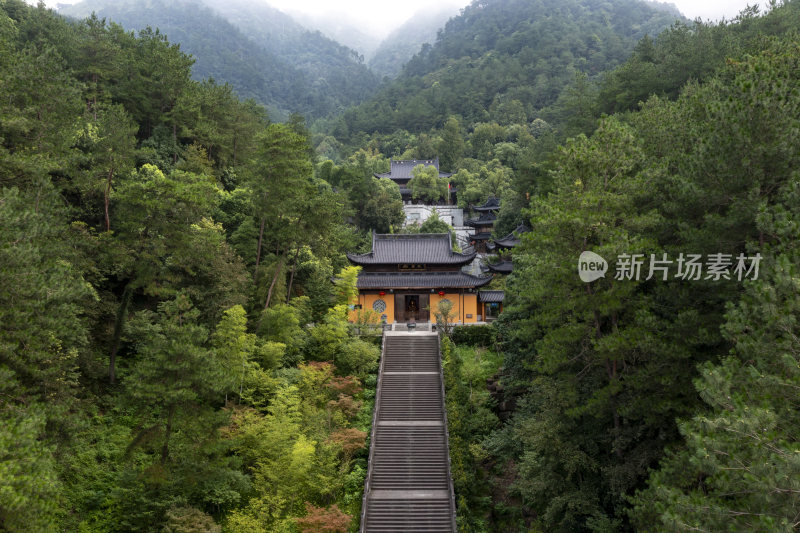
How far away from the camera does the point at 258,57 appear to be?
119 m

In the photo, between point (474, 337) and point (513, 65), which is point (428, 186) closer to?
point (474, 337)

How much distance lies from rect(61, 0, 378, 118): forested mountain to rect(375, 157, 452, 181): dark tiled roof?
4337 centimetres

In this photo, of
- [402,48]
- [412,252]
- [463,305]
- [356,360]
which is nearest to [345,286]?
[356,360]

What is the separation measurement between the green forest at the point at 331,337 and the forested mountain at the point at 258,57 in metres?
84.1

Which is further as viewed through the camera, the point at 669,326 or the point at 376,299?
the point at 376,299

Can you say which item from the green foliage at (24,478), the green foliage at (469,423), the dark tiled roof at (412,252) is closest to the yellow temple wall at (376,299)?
the dark tiled roof at (412,252)

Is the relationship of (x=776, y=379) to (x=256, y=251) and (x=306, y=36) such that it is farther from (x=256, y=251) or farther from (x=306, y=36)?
(x=306, y=36)

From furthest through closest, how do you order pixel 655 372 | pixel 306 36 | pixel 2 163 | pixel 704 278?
pixel 306 36 → pixel 2 163 → pixel 655 372 → pixel 704 278

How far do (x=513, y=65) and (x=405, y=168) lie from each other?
128 feet

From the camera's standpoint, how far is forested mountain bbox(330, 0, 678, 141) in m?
84.8

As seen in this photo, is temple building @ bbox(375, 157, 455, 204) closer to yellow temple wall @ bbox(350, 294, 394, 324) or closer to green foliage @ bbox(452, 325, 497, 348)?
yellow temple wall @ bbox(350, 294, 394, 324)

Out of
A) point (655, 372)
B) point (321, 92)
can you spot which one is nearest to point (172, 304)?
point (655, 372)

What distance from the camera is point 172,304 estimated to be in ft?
42.2

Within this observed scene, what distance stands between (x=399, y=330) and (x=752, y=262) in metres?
A: 19.9
